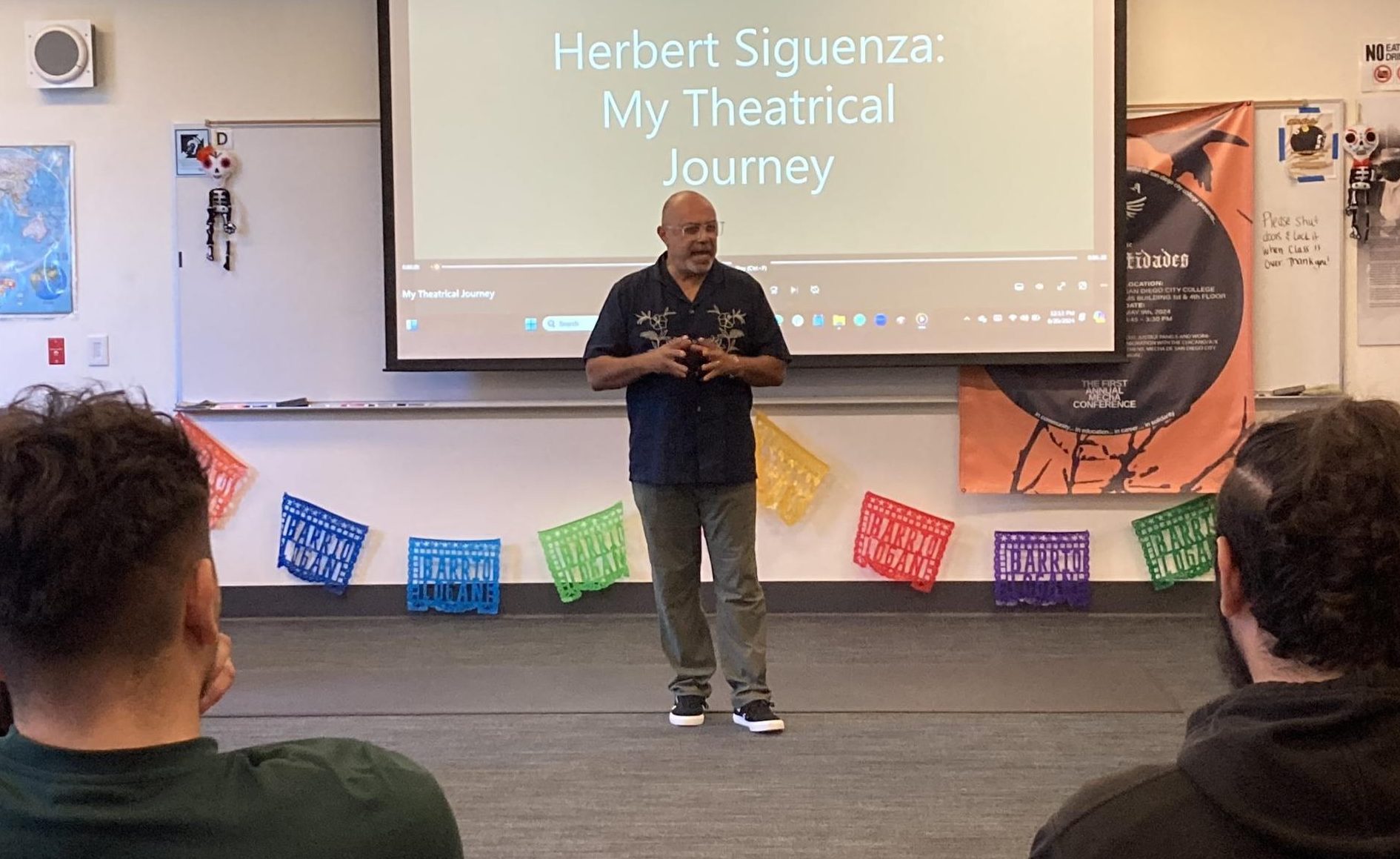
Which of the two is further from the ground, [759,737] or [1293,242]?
[1293,242]

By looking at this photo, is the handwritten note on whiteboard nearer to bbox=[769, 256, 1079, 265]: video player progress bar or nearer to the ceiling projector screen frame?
the ceiling projector screen frame

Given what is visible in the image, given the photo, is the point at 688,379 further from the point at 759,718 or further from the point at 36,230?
the point at 36,230

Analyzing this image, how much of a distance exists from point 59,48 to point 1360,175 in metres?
4.51

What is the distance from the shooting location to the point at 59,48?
164 inches

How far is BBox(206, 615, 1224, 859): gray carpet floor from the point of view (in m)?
2.35

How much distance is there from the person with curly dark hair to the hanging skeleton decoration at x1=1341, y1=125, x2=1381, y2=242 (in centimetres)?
414

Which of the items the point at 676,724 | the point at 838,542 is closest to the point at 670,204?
the point at 676,724

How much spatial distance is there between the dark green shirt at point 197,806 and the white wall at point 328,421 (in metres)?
3.43

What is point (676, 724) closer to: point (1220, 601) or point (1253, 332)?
point (1220, 601)

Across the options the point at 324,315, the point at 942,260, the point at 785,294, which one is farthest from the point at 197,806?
the point at 324,315

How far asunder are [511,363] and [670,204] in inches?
51.6

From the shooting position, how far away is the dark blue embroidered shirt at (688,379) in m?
2.99

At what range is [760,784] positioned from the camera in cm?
256

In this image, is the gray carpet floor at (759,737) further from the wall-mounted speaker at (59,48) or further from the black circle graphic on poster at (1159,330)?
the wall-mounted speaker at (59,48)
